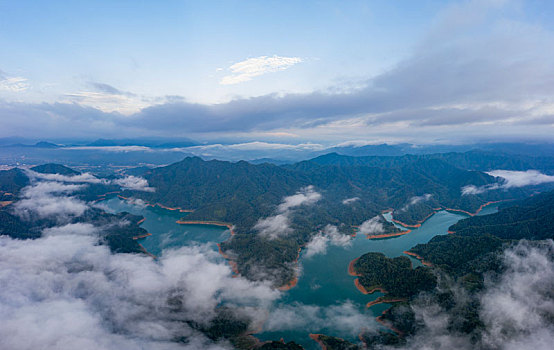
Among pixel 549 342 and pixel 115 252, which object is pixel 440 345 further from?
pixel 115 252

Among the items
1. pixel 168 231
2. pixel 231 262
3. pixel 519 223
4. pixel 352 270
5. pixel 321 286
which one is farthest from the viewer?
pixel 168 231

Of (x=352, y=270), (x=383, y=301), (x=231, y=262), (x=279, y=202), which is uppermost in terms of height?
(x=279, y=202)

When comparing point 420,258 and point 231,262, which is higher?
point 420,258

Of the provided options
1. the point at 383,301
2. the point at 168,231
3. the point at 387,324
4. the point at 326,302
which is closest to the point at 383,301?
the point at 383,301

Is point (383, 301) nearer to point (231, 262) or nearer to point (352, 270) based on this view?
point (352, 270)

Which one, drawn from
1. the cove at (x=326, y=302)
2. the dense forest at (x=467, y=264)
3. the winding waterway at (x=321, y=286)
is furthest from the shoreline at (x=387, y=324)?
the winding waterway at (x=321, y=286)

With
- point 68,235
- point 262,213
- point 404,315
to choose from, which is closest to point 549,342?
point 404,315

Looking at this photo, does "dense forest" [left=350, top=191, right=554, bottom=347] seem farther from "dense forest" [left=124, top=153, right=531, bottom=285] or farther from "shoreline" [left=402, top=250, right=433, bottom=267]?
"dense forest" [left=124, top=153, right=531, bottom=285]

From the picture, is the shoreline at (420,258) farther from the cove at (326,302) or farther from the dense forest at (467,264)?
the cove at (326,302)
